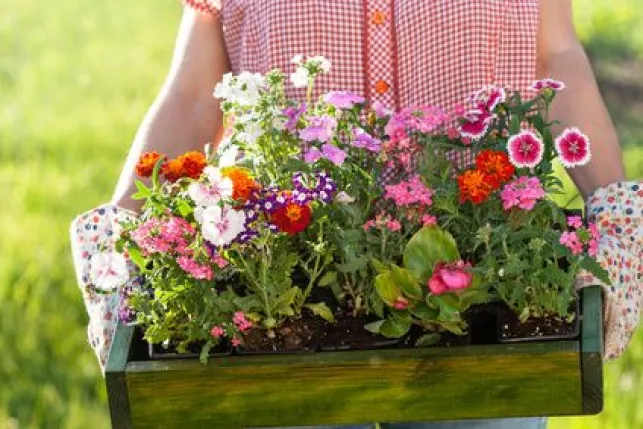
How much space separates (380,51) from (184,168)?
54cm

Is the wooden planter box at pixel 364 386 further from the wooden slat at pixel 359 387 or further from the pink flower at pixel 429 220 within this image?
the pink flower at pixel 429 220

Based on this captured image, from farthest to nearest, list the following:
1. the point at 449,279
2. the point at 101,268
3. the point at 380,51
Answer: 1. the point at 380,51
2. the point at 101,268
3. the point at 449,279

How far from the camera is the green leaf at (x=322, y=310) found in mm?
2420

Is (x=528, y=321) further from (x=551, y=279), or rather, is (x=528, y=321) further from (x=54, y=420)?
(x=54, y=420)

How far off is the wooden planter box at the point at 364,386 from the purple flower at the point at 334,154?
0.28 m

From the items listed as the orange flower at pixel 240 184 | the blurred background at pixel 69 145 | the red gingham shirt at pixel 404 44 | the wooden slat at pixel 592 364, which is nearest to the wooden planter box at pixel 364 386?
the wooden slat at pixel 592 364

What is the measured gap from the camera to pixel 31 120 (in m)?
6.14

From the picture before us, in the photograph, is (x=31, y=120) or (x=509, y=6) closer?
(x=509, y=6)

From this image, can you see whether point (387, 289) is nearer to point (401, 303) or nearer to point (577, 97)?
point (401, 303)

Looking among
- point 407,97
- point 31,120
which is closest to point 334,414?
point 407,97

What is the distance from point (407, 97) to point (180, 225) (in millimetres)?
615

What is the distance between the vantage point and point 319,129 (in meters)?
2.48

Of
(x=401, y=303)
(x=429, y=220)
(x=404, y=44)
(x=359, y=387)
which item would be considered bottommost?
(x=359, y=387)

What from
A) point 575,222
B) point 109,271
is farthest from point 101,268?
point 575,222
